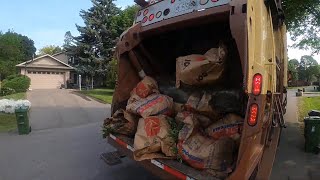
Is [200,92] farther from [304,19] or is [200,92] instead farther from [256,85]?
[304,19]

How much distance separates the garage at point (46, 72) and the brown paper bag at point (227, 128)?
3592 centimetres

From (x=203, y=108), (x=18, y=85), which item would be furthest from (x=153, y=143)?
(x=18, y=85)

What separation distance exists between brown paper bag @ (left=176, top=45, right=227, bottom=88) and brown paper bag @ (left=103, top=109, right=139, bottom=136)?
3.43 feet

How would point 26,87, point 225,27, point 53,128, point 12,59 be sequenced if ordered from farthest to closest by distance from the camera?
point 12,59 < point 26,87 < point 53,128 < point 225,27

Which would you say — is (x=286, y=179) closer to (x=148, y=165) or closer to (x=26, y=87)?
(x=148, y=165)

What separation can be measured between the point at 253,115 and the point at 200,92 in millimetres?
1505

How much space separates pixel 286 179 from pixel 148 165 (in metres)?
2.63

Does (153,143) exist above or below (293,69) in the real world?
below

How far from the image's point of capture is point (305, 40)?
48.4 feet

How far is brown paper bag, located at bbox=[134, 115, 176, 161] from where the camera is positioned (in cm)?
385

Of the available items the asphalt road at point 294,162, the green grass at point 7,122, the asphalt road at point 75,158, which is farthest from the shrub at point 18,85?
the asphalt road at point 294,162

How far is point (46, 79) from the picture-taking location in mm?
39125

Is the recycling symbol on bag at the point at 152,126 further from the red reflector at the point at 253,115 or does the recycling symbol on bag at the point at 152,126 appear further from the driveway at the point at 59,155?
the driveway at the point at 59,155

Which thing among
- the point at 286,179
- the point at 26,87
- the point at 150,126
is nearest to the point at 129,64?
the point at 150,126
